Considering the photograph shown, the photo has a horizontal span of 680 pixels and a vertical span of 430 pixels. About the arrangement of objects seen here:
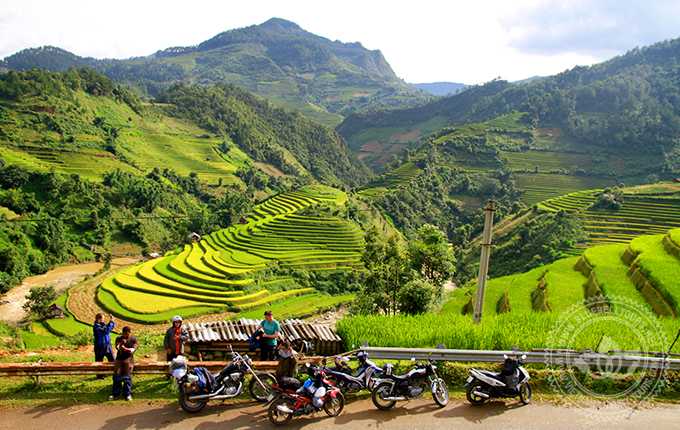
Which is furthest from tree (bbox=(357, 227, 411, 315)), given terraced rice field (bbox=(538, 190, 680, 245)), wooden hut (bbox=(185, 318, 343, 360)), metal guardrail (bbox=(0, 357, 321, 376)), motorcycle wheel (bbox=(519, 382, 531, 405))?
terraced rice field (bbox=(538, 190, 680, 245))

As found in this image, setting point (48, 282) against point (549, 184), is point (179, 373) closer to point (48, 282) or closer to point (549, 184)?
point (48, 282)

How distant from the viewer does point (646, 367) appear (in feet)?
29.2

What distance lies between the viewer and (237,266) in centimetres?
4753

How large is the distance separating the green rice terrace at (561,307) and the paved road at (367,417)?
1.95 meters

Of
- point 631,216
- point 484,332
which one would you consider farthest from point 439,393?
point 631,216

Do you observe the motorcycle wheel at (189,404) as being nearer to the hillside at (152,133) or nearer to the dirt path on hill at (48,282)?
the dirt path on hill at (48,282)

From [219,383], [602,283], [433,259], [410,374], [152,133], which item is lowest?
[602,283]

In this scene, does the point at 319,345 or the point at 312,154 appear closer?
the point at 319,345

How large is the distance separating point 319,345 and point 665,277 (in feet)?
61.5

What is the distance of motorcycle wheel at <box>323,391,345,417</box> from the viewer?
7871 mm

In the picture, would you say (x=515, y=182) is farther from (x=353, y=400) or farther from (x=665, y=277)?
(x=353, y=400)

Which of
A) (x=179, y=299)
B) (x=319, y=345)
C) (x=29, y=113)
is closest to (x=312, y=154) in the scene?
(x=29, y=113)

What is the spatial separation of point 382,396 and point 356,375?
24.5 inches

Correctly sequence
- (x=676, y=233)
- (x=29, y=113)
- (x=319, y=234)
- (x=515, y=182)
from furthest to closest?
(x=515, y=182)
(x=29, y=113)
(x=319, y=234)
(x=676, y=233)
